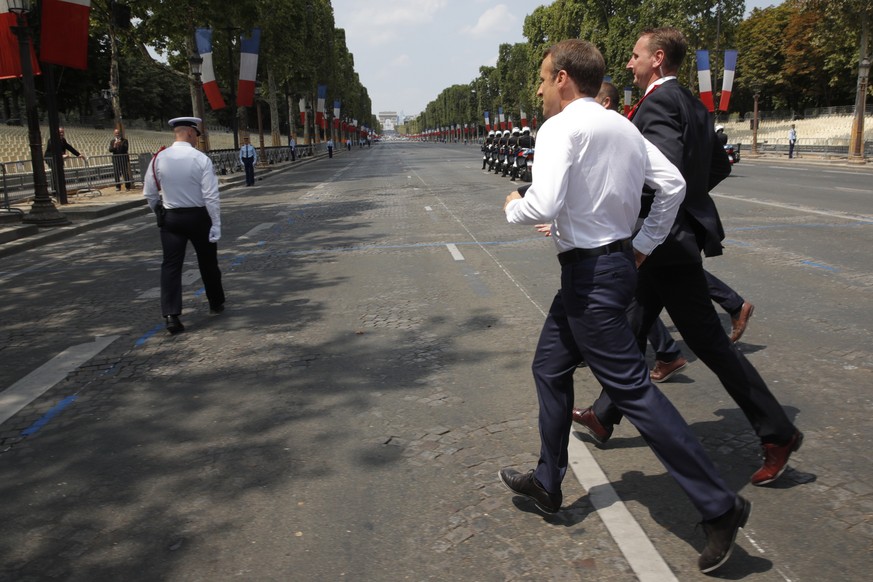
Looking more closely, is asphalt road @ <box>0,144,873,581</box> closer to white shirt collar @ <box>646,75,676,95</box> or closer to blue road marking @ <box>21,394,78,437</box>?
blue road marking @ <box>21,394,78,437</box>

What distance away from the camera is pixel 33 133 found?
15500mm

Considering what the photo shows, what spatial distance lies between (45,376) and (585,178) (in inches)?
173

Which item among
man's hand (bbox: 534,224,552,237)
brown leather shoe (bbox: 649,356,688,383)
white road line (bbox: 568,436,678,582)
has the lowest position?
white road line (bbox: 568,436,678,582)

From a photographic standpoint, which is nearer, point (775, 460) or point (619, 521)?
point (619, 521)

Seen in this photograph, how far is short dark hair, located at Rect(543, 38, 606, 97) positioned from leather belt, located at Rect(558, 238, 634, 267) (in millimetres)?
574

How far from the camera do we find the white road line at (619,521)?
275cm

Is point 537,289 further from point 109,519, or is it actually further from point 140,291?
point 109,519

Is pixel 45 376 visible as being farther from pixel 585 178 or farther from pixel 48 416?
pixel 585 178

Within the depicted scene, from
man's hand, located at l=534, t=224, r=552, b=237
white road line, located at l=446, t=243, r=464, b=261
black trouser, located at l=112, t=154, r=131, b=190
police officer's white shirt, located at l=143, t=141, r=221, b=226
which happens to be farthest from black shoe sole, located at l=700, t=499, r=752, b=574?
black trouser, located at l=112, t=154, r=131, b=190

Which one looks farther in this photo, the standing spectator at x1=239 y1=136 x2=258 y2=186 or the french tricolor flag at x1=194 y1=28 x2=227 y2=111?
the french tricolor flag at x1=194 y1=28 x2=227 y2=111

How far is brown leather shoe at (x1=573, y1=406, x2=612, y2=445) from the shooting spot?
383 centimetres

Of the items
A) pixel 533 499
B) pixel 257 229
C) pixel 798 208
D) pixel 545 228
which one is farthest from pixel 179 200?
pixel 798 208

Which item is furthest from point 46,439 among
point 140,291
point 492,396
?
point 140,291

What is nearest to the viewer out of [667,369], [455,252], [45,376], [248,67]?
[667,369]
